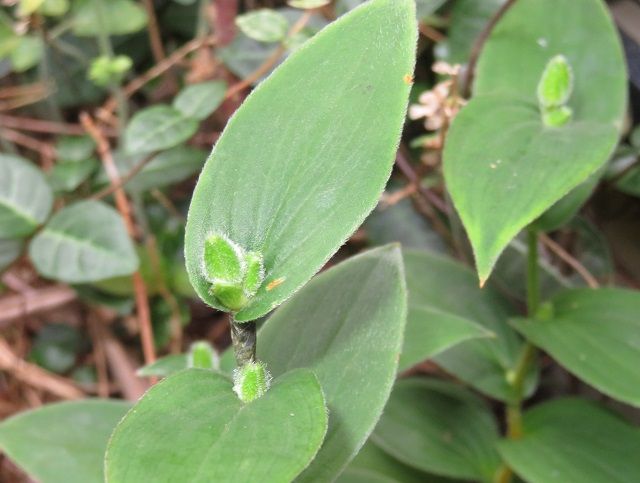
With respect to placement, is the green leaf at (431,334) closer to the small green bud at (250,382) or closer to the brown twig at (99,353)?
the small green bud at (250,382)

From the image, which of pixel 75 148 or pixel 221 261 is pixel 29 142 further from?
pixel 221 261

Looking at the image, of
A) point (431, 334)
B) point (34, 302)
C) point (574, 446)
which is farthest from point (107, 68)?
point (574, 446)

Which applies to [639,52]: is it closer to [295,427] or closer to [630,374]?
[630,374]

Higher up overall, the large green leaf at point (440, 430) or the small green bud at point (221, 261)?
the small green bud at point (221, 261)

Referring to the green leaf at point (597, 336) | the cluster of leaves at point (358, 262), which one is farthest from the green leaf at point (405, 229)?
the green leaf at point (597, 336)

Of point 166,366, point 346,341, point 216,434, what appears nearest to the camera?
point 216,434

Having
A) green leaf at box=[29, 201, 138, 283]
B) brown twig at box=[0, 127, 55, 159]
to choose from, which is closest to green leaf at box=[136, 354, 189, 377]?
green leaf at box=[29, 201, 138, 283]

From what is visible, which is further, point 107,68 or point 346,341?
point 107,68
